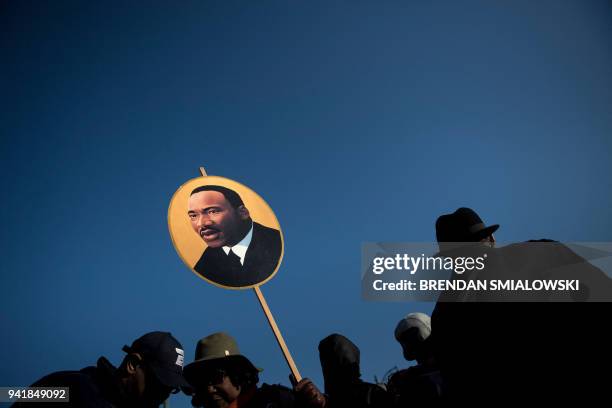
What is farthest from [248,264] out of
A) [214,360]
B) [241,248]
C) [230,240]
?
[214,360]

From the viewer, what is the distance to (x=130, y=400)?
343cm

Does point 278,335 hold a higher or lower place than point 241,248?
lower

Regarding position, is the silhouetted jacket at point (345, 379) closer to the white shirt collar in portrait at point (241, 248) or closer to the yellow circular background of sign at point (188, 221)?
the yellow circular background of sign at point (188, 221)

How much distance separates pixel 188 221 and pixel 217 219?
13.2 inches

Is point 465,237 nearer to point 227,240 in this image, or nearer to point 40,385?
point 40,385

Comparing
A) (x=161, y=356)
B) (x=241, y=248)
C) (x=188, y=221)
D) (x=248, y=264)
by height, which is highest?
(x=188, y=221)

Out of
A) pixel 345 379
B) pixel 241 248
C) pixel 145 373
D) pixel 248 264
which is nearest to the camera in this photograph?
pixel 145 373

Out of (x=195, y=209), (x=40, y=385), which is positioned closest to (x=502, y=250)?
(x=40, y=385)

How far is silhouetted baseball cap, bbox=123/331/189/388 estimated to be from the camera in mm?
3627

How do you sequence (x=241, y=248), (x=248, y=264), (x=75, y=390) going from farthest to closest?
(x=241, y=248)
(x=248, y=264)
(x=75, y=390)

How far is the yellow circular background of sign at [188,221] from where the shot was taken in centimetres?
462

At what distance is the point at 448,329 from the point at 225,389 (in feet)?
8.95

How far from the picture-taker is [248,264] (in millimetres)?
4820

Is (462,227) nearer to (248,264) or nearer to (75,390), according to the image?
(75,390)
